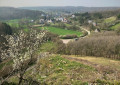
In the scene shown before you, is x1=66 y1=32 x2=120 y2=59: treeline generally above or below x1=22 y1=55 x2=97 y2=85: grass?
below

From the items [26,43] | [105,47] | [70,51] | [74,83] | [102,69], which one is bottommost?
[70,51]

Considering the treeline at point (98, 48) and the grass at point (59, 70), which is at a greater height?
the grass at point (59, 70)

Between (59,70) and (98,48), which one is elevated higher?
(59,70)

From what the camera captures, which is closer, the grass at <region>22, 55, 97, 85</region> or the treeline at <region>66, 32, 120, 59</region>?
the grass at <region>22, 55, 97, 85</region>

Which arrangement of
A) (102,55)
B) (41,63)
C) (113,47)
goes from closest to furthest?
1. (41,63)
2. (113,47)
3. (102,55)

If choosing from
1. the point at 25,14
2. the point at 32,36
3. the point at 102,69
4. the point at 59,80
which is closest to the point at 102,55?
the point at 102,69

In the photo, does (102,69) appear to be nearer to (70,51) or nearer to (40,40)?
(40,40)

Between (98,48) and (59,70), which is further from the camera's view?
(98,48)

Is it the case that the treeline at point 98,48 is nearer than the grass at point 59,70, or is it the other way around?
the grass at point 59,70
